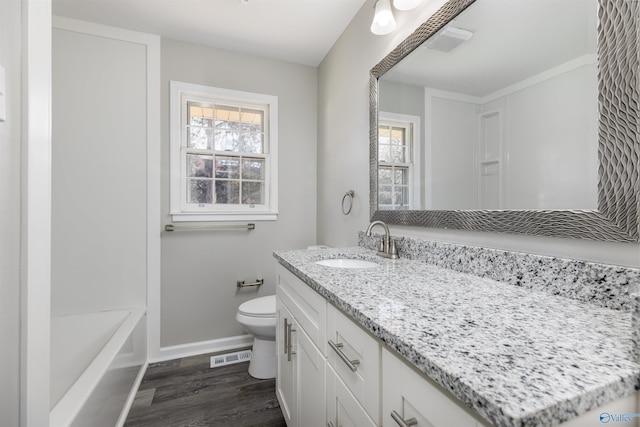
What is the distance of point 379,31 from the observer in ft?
4.77

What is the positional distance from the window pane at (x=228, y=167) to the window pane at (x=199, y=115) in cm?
31

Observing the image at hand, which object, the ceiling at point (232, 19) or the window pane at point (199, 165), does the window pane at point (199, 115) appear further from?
the ceiling at point (232, 19)

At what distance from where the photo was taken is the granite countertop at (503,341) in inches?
14.2

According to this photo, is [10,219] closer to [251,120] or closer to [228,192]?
[228,192]

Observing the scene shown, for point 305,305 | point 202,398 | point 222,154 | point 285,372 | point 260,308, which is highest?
point 222,154

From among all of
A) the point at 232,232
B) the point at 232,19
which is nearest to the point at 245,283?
the point at 232,232

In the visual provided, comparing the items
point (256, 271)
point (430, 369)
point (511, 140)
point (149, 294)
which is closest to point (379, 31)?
point (511, 140)

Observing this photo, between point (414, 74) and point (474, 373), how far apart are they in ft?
4.56

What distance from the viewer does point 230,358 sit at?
211 centimetres

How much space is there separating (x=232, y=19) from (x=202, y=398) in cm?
248

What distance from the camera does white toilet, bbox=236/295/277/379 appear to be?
179 cm

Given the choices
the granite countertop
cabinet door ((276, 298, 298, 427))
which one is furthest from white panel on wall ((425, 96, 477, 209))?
cabinet door ((276, 298, 298, 427))

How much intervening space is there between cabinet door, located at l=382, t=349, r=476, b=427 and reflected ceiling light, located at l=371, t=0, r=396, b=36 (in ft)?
4.97

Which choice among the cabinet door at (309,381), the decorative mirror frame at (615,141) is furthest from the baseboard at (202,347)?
the decorative mirror frame at (615,141)
